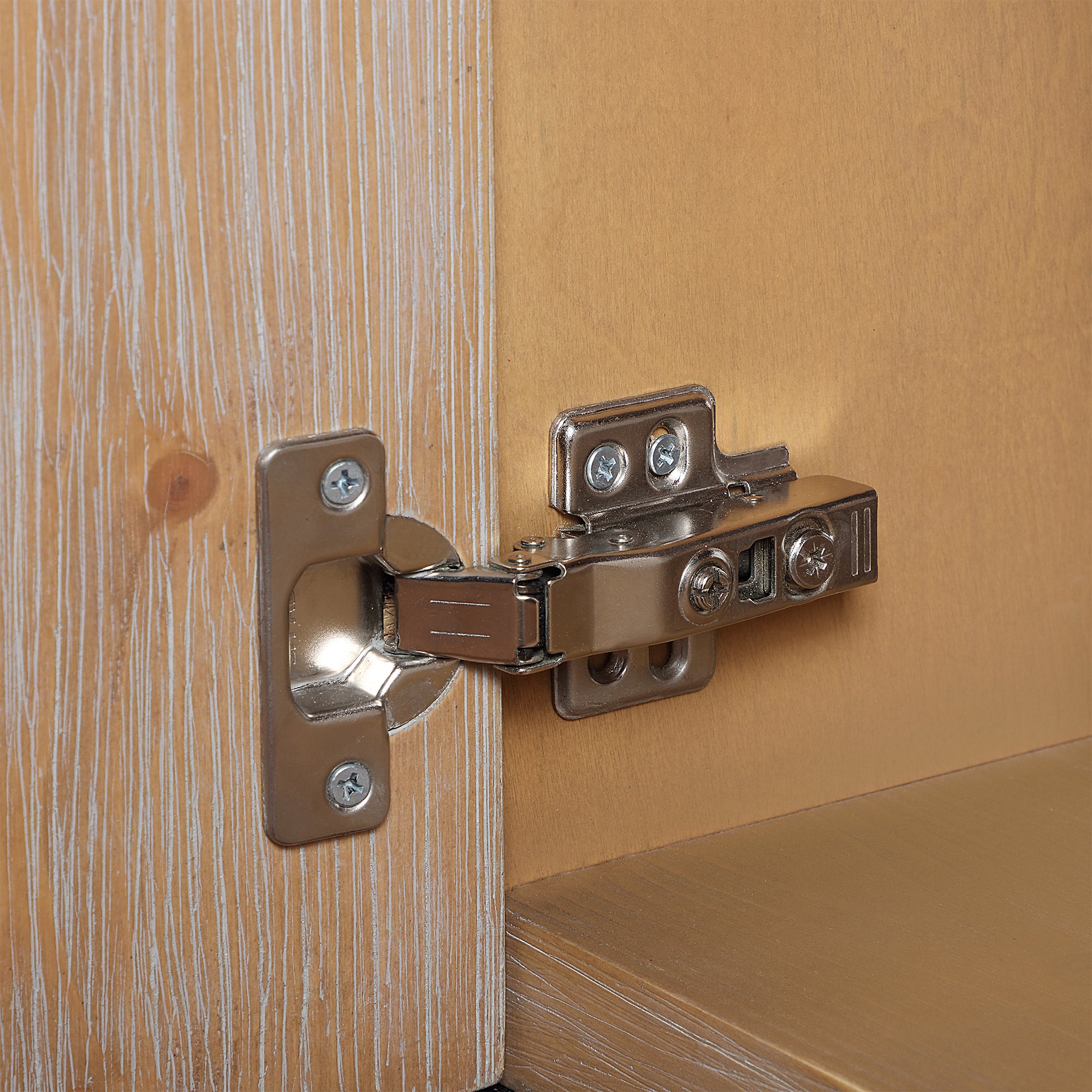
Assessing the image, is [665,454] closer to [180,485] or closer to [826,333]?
[826,333]

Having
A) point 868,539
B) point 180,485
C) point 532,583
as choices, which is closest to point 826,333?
point 868,539

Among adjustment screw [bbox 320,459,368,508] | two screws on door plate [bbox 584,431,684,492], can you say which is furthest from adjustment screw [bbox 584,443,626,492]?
adjustment screw [bbox 320,459,368,508]

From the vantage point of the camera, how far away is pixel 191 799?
0.50 metres

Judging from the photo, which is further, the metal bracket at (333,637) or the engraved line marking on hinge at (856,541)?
the engraved line marking on hinge at (856,541)

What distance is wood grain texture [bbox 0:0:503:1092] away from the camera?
455 millimetres

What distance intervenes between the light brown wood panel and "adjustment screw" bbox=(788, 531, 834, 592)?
0.05 meters

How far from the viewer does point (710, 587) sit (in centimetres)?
58

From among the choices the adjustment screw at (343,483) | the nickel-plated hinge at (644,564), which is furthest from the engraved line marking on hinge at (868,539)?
the adjustment screw at (343,483)

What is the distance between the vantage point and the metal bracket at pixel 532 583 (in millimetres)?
513

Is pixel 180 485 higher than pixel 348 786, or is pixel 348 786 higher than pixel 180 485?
pixel 180 485

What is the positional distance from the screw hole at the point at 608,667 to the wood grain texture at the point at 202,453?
0.22 feet

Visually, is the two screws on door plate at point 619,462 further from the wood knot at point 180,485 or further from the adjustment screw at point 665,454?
the wood knot at point 180,485

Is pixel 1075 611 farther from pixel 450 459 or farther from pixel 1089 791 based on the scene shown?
pixel 450 459

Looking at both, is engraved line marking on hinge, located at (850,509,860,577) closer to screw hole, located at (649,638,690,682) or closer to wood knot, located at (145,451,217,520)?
screw hole, located at (649,638,690,682)
